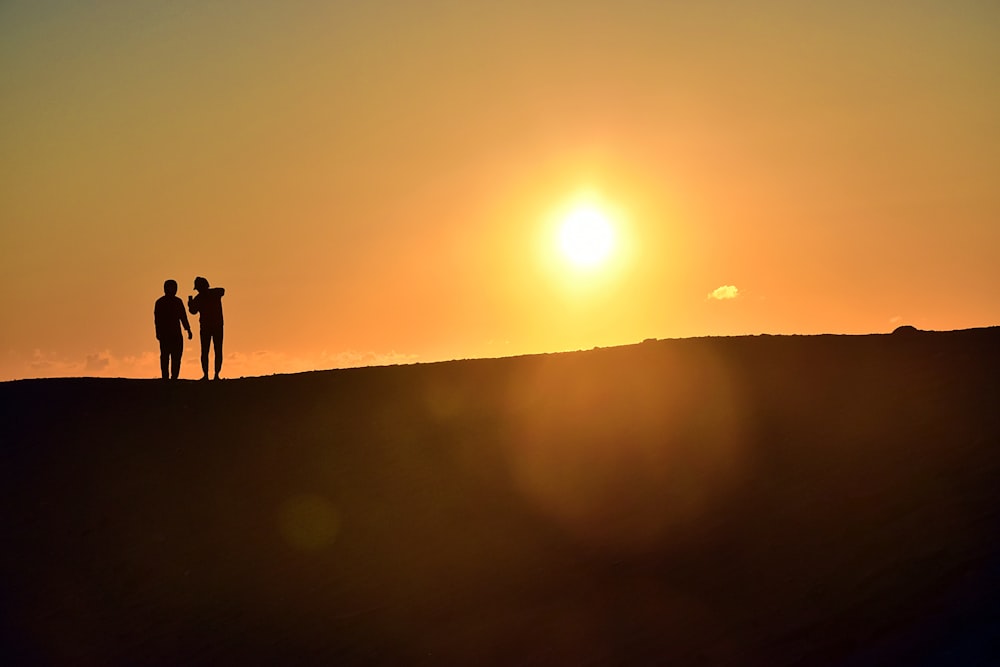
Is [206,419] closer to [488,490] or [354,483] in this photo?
[354,483]

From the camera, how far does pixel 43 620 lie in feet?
47.3

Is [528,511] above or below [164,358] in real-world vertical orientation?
below

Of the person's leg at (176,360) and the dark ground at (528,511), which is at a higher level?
the person's leg at (176,360)

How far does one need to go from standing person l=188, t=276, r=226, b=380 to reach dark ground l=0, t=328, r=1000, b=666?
3.26ft

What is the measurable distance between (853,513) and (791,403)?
4.32m

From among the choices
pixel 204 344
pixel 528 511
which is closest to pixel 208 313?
pixel 204 344

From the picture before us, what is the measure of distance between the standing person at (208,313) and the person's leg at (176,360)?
0.48 meters

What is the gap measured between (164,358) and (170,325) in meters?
0.68

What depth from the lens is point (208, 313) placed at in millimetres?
21000

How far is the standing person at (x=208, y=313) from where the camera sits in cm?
2105

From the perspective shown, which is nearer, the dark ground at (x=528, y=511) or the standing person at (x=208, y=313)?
the dark ground at (x=528, y=511)

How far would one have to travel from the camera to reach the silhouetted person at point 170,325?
69.2 feet

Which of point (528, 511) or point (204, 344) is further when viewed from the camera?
point (204, 344)

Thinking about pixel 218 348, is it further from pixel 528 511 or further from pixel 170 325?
pixel 528 511
